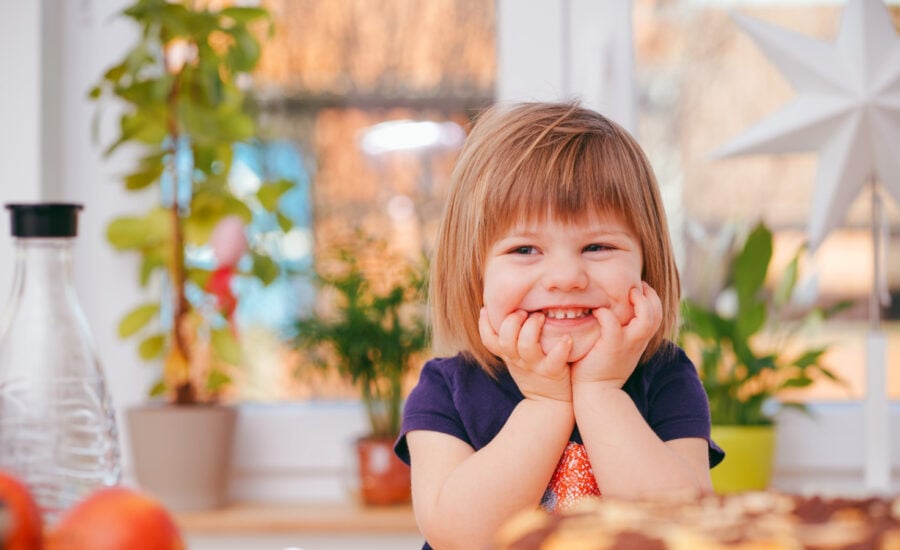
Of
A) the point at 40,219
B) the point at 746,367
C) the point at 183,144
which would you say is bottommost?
the point at 746,367

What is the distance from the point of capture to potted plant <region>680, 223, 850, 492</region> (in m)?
1.35

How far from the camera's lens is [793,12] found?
1.68m

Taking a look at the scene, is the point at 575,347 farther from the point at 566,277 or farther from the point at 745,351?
the point at 745,351

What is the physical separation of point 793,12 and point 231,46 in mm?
968

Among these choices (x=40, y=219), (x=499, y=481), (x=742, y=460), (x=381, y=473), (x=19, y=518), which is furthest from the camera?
(x=381, y=473)

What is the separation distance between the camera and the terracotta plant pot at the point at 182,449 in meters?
1.42

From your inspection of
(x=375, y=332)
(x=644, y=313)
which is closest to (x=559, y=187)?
(x=644, y=313)

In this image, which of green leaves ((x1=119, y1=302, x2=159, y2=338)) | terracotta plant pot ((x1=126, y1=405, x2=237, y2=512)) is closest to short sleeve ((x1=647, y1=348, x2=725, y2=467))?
terracotta plant pot ((x1=126, y1=405, x2=237, y2=512))

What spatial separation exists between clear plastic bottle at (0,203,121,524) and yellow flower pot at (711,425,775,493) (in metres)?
0.92

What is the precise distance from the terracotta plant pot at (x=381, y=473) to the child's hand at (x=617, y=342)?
0.69 meters

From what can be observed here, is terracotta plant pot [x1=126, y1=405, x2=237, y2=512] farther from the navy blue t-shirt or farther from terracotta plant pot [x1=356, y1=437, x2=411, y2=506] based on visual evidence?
the navy blue t-shirt

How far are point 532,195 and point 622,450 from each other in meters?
0.22

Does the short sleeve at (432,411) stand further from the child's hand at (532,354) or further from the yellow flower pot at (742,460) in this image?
the yellow flower pot at (742,460)

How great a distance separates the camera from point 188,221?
5.10 feet
